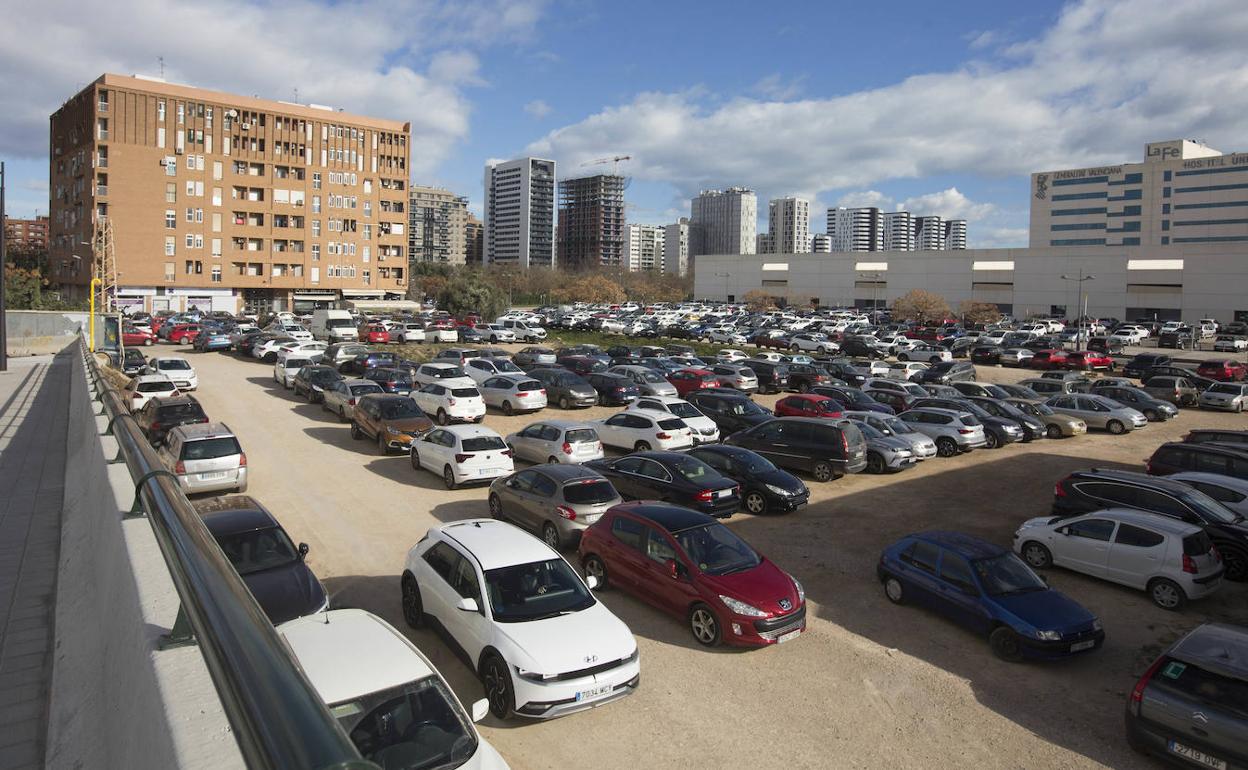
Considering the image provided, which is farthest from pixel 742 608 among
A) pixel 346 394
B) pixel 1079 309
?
pixel 1079 309

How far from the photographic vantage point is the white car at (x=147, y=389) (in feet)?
84.0

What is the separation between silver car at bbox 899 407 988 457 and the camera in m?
25.2

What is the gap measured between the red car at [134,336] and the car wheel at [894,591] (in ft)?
173

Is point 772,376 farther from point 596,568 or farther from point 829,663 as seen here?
point 829,663

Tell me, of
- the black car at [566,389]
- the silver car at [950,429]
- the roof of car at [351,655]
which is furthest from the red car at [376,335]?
the roof of car at [351,655]

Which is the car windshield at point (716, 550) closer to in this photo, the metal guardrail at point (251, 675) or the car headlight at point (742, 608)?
the car headlight at point (742, 608)

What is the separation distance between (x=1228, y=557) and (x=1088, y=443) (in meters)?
14.4

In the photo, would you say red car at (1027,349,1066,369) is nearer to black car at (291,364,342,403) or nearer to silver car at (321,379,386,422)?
silver car at (321,379,386,422)

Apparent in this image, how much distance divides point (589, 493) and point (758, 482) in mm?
4774

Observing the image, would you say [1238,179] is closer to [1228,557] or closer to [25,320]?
[1228,557]

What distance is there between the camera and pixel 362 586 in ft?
40.9

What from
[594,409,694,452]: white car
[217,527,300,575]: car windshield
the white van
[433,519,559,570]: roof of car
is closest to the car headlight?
[433,519,559,570]: roof of car

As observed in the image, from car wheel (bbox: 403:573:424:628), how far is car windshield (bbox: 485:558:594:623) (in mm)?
1799

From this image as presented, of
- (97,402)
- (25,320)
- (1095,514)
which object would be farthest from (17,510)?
(25,320)
